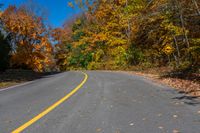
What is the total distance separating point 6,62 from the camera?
90.5ft

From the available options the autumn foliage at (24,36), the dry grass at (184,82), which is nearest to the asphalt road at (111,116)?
the dry grass at (184,82)

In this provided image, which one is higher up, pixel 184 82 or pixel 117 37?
pixel 117 37

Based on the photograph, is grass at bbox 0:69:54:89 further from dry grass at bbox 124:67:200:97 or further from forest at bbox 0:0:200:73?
dry grass at bbox 124:67:200:97

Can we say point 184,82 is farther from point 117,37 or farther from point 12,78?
point 117,37

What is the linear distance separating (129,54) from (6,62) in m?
13.8

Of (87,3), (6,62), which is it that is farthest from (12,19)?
(6,62)

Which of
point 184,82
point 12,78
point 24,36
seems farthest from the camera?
point 24,36

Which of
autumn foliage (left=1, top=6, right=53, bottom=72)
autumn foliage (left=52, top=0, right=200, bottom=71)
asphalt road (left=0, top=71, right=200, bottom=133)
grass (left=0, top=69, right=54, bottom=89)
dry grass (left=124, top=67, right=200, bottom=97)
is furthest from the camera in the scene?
autumn foliage (left=1, top=6, right=53, bottom=72)

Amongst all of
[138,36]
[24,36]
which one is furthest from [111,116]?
[24,36]

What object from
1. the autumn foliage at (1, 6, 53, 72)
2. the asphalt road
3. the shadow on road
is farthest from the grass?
the autumn foliage at (1, 6, 53, 72)

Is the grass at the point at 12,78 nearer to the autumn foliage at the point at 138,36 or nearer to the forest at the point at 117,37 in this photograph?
the forest at the point at 117,37

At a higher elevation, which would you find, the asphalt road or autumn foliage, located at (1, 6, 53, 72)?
autumn foliage, located at (1, 6, 53, 72)

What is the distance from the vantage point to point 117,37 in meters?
34.5

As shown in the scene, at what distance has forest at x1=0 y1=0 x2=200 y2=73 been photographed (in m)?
16.8
